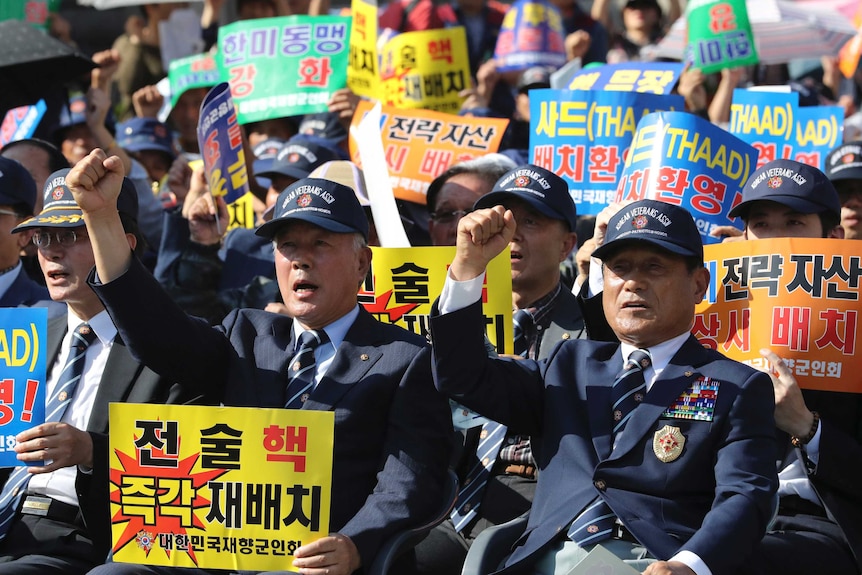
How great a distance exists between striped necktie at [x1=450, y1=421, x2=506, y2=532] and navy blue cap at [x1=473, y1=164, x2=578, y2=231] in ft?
3.86

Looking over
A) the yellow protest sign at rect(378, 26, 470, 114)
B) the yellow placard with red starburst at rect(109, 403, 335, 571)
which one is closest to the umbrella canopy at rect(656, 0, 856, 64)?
the yellow protest sign at rect(378, 26, 470, 114)

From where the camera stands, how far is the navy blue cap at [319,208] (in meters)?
5.30

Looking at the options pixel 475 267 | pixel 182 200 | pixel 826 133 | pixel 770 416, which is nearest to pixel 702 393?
pixel 770 416

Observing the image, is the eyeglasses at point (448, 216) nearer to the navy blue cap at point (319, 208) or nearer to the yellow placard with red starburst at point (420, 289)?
the yellow placard with red starburst at point (420, 289)

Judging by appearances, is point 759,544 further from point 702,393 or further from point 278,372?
point 278,372

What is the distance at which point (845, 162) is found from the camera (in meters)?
7.79

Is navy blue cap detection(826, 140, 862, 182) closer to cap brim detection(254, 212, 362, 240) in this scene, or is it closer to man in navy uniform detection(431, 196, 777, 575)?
man in navy uniform detection(431, 196, 777, 575)

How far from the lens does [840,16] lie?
12758mm

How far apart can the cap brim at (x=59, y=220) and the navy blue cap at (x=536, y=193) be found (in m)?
1.88

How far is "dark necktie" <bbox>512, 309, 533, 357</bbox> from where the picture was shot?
20.5ft

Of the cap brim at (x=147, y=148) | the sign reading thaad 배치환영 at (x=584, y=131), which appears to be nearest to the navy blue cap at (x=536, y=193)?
the sign reading thaad 배치환영 at (x=584, y=131)

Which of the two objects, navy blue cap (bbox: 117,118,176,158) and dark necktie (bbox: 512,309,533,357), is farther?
navy blue cap (bbox: 117,118,176,158)

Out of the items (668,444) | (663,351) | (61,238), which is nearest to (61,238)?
(61,238)

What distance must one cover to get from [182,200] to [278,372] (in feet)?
12.9
